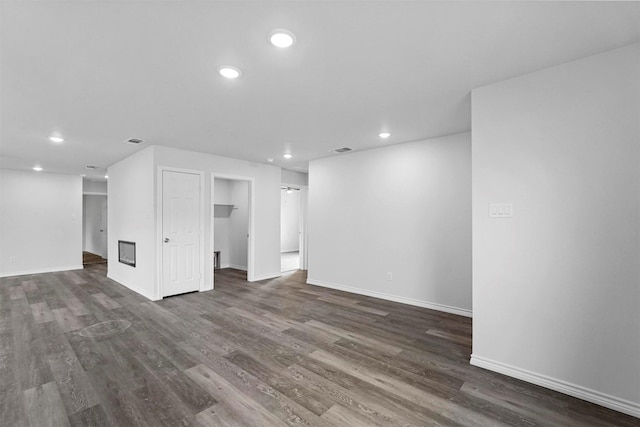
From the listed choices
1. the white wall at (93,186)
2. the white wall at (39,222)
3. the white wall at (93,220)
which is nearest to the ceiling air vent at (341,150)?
the white wall at (39,222)

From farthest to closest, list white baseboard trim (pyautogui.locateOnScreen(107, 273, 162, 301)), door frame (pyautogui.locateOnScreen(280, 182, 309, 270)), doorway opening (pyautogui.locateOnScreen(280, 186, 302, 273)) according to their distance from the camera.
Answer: doorway opening (pyautogui.locateOnScreen(280, 186, 302, 273))
door frame (pyautogui.locateOnScreen(280, 182, 309, 270))
white baseboard trim (pyautogui.locateOnScreen(107, 273, 162, 301))

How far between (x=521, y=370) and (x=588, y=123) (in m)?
1.97

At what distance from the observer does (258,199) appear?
607cm

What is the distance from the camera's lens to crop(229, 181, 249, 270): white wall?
742 cm

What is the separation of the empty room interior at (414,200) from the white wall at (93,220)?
7.25m

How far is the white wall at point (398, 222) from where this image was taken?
4004 millimetres

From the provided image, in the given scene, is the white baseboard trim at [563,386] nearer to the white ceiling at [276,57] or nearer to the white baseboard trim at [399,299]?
the white baseboard trim at [399,299]

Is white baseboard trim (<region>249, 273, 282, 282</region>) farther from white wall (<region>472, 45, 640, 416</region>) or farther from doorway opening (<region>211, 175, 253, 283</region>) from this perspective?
white wall (<region>472, 45, 640, 416</region>)

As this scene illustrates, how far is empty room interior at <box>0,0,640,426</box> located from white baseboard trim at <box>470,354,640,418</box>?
1 cm

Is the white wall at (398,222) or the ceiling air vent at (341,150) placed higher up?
the ceiling air vent at (341,150)

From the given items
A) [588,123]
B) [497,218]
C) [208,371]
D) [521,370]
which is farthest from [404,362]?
[588,123]

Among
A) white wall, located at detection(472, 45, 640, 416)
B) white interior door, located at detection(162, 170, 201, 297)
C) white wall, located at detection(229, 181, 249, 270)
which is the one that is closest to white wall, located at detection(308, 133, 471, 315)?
white wall, located at detection(472, 45, 640, 416)

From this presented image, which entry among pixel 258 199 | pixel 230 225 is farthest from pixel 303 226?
pixel 230 225

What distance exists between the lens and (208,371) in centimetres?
247
